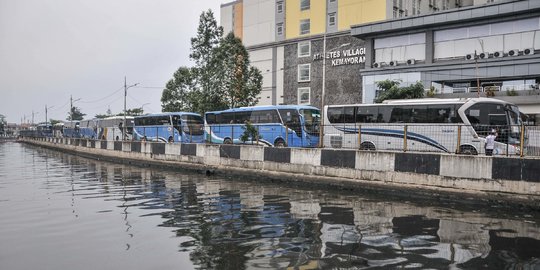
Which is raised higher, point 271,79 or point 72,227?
point 271,79

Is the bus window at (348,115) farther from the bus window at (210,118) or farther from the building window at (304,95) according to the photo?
the building window at (304,95)

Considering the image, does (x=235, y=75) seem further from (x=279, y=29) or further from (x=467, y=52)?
(x=279, y=29)

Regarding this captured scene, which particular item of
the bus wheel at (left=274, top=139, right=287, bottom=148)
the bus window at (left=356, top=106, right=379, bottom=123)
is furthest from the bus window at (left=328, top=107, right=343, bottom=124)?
the bus wheel at (left=274, top=139, right=287, bottom=148)

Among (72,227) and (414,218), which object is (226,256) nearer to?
(72,227)

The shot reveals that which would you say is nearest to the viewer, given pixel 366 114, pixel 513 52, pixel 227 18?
pixel 366 114

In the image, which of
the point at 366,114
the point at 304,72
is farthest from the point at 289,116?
the point at 304,72

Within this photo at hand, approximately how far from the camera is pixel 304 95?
49938 mm

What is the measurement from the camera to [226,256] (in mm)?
7199

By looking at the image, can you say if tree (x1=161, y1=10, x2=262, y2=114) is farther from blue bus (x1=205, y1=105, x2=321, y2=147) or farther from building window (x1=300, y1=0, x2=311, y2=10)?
building window (x1=300, y1=0, x2=311, y2=10)

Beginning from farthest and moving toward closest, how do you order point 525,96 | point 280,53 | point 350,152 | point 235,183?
point 280,53 < point 525,96 < point 235,183 < point 350,152

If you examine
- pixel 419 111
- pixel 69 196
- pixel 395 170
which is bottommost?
pixel 69 196

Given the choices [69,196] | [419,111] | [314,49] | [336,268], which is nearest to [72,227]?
[69,196]

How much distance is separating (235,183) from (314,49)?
33.8 meters

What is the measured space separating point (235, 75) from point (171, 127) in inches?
277
